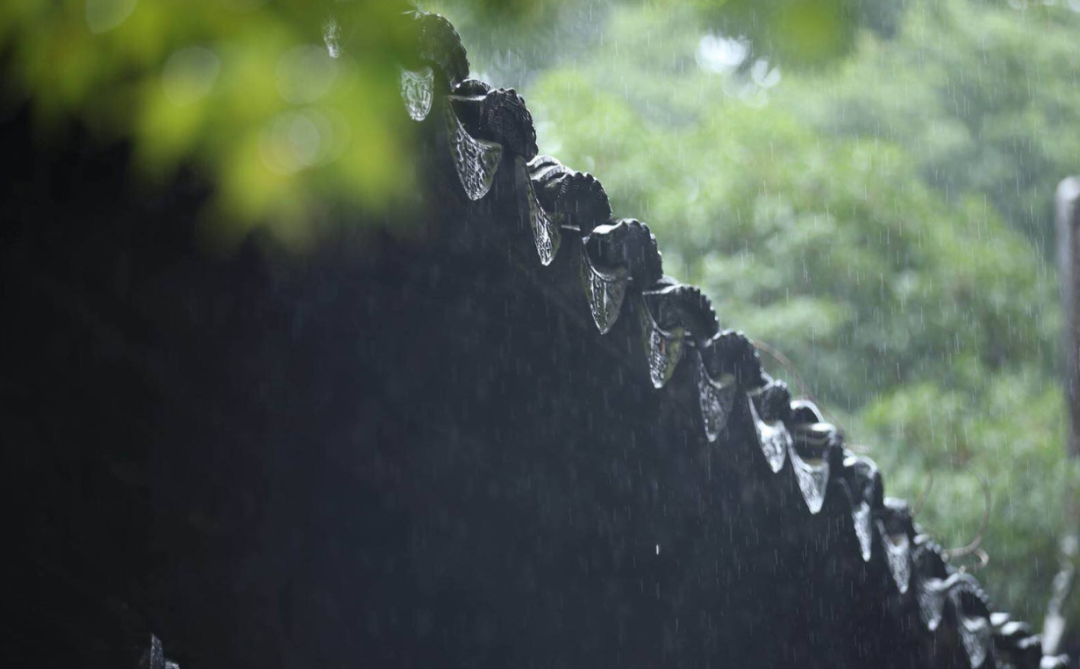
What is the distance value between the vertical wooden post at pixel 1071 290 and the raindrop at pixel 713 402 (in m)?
4.56

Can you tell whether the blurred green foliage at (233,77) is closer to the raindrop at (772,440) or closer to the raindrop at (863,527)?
the raindrop at (772,440)

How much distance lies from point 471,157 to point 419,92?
219 mm

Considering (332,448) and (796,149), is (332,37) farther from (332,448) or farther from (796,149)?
(796,149)

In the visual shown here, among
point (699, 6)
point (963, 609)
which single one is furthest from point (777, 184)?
point (699, 6)

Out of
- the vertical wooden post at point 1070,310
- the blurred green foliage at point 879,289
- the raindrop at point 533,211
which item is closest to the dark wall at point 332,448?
the raindrop at point 533,211

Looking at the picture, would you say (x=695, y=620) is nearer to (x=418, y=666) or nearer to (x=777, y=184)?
(x=418, y=666)

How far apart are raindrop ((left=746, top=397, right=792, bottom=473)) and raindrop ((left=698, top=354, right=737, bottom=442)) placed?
0.14 metres

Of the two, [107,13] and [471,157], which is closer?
[107,13]

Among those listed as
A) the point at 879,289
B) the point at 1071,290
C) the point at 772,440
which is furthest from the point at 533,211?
the point at 879,289

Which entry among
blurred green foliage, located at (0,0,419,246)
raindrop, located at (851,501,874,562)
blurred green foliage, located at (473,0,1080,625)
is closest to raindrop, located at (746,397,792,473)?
raindrop, located at (851,501,874,562)

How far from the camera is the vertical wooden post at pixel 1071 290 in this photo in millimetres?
5988

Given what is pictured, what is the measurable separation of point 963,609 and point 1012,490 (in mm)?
5769

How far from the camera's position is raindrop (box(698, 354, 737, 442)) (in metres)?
2.00

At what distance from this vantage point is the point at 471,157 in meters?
1.51
